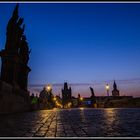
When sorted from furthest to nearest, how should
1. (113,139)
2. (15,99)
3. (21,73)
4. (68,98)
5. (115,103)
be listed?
1. (68,98)
2. (115,103)
3. (21,73)
4. (15,99)
5. (113,139)

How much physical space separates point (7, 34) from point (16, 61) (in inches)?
102

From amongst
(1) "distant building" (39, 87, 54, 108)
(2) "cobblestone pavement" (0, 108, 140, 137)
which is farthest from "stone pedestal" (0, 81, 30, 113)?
(1) "distant building" (39, 87, 54, 108)

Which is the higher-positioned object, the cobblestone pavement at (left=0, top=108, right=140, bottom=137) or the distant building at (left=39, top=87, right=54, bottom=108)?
the distant building at (left=39, top=87, right=54, bottom=108)

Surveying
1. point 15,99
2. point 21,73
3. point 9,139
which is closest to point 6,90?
point 15,99

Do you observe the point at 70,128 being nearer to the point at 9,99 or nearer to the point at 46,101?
the point at 9,99

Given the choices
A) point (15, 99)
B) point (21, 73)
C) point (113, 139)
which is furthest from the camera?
point (21, 73)

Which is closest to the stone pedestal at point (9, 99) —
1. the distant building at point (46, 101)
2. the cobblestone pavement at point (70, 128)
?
the cobblestone pavement at point (70, 128)

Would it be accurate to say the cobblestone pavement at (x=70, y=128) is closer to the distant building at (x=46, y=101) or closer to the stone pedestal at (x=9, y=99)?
the stone pedestal at (x=9, y=99)

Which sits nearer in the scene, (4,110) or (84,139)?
(84,139)

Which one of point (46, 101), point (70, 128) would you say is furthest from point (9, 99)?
point (46, 101)

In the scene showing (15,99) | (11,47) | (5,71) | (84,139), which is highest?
(11,47)

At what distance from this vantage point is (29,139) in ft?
15.5

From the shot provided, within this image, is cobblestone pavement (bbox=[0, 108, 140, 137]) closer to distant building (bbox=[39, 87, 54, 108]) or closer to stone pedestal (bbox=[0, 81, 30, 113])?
stone pedestal (bbox=[0, 81, 30, 113])

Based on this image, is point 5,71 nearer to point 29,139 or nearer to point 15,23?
point 15,23
